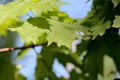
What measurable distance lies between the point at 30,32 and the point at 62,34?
0.11 m

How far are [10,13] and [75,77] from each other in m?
0.74

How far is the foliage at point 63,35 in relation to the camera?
1.06 meters

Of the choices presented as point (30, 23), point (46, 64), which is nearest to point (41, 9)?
point (30, 23)

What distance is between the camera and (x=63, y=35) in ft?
3.43

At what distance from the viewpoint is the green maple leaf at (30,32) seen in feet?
3.47

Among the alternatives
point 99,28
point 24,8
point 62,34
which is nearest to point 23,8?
point 24,8

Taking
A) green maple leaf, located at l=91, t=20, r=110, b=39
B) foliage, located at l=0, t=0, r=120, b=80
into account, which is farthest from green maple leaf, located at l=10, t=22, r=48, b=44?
green maple leaf, located at l=91, t=20, r=110, b=39

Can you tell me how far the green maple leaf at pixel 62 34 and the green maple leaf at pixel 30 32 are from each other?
0.11 feet

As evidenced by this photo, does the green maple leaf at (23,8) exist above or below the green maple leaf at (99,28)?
above

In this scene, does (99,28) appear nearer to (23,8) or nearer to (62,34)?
(62,34)

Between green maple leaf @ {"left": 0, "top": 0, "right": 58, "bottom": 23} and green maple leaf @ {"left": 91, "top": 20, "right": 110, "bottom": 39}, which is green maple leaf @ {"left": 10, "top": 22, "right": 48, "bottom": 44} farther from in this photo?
green maple leaf @ {"left": 91, "top": 20, "right": 110, "bottom": 39}

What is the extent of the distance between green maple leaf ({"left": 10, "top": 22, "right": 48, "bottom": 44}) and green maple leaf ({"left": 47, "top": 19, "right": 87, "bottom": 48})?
0.11 feet

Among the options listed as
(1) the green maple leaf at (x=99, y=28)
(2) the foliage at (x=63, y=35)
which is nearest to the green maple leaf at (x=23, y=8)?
(2) the foliage at (x=63, y=35)

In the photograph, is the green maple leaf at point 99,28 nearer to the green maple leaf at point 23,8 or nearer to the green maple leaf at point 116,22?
the green maple leaf at point 116,22
